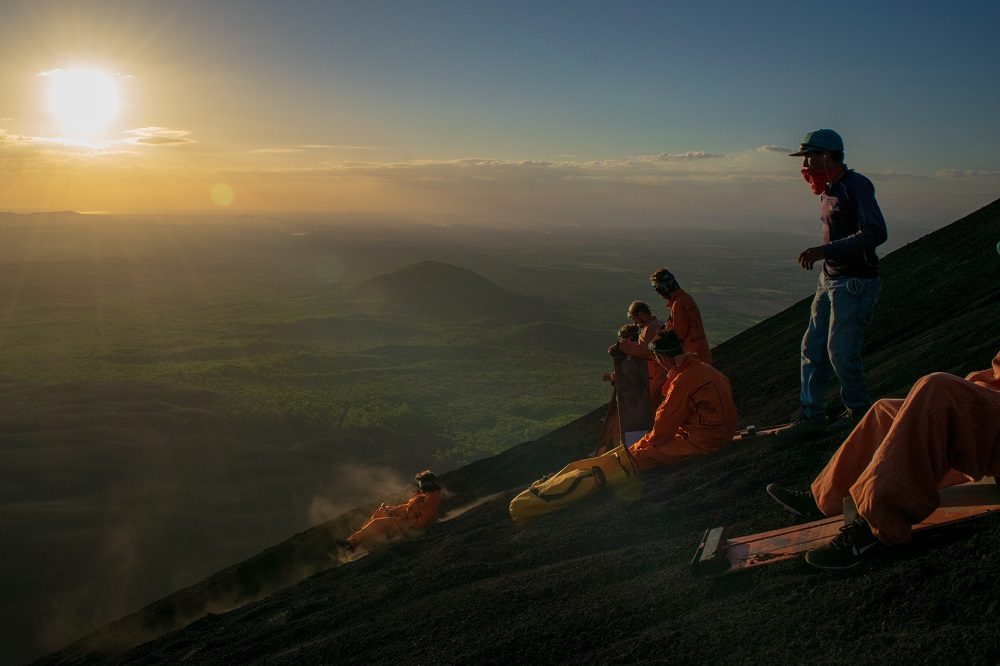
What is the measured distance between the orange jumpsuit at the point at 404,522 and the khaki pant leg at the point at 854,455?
5779mm

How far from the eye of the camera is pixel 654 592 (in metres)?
4.08

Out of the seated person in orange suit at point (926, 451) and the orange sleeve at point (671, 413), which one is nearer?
the seated person in orange suit at point (926, 451)

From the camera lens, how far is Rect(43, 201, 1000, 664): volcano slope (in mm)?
3041

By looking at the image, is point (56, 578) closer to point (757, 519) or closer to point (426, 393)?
point (757, 519)

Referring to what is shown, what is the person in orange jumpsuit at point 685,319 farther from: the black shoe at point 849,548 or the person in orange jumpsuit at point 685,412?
the black shoe at point 849,548

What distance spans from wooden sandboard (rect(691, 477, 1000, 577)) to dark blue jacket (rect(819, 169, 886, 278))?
2222 millimetres

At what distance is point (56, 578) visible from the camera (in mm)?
15297

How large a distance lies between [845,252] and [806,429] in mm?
1663

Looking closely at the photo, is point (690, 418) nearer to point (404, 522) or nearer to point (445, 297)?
point (404, 522)

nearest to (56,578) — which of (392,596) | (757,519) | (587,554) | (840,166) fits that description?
→ (392,596)

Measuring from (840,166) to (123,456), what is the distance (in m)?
24.9

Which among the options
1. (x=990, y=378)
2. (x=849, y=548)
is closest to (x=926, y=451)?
(x=849, y=548)

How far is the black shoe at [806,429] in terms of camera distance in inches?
238

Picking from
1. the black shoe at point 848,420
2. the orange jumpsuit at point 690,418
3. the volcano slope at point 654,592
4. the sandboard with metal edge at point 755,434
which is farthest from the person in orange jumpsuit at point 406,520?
the black shoe at point 848,420
